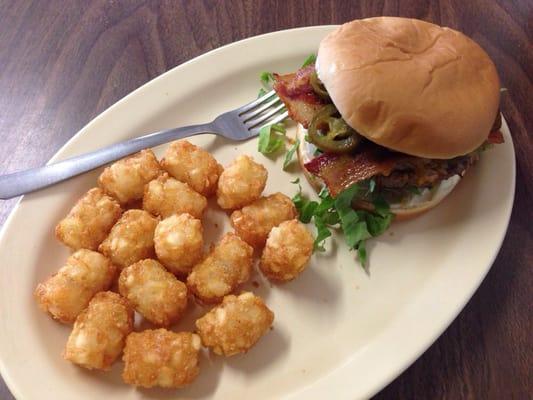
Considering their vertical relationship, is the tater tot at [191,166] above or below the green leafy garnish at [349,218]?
above

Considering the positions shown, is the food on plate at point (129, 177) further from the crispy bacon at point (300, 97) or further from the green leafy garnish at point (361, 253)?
the green leafy garnish at point (361, 253)

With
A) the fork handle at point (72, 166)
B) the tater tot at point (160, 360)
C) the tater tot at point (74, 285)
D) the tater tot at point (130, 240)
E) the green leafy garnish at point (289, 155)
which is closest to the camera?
the tater tot at point (160, 360)

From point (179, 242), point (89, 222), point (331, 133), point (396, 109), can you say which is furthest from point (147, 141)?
point (396, 109)

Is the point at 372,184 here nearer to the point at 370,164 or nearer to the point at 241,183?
the point at 370,164

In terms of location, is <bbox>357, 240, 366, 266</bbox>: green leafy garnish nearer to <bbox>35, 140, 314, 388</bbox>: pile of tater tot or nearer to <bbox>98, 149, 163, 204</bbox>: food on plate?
<bbox>35, 140, 314, 388</bbox>: pile of tater tot

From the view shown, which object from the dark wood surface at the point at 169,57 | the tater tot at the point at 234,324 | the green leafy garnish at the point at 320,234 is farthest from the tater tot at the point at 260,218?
the dark wood surface at the point at 169,57
